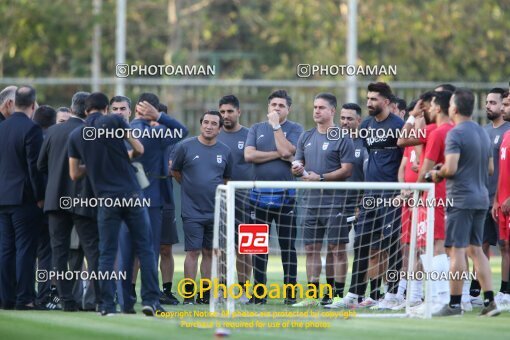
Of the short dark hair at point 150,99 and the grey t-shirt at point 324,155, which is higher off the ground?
the short dark hair at point 150,99

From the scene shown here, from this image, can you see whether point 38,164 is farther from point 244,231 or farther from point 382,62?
point 382,62

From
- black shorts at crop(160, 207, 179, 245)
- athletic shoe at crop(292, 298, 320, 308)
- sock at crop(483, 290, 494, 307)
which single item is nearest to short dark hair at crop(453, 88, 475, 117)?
sock at crop(483, 290, 494, 307)

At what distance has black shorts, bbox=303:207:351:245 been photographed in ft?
49.0

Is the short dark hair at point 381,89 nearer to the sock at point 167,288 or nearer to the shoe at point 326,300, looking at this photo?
the shoe at point 326,300

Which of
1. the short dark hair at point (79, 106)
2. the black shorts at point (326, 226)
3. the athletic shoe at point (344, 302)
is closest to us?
the short dark hair at point (79, 106)

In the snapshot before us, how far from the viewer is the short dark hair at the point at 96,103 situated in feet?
44.0

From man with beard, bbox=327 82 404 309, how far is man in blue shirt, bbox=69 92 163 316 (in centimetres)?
255

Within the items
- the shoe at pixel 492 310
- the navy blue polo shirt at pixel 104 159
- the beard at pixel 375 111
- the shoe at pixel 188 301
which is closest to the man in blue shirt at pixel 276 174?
the shoe at pixel 188 301

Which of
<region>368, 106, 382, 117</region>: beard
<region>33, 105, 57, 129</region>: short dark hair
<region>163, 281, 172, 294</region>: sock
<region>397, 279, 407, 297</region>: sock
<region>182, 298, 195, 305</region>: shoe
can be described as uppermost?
<region>368, 106, 382, 117</region>: beard

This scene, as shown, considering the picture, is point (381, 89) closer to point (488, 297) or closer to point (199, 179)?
point (199, 179)

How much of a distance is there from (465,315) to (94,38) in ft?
66.2

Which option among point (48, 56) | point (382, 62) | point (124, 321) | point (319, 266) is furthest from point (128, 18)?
point (124, 321)

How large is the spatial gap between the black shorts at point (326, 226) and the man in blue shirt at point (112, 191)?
2.46 meters

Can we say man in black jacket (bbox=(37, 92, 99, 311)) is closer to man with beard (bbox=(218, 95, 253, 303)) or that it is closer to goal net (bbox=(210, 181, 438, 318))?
goal net (bbox=(210, 181, 438, 318))
